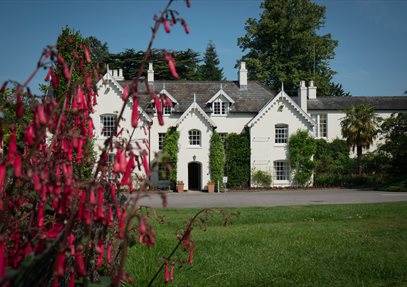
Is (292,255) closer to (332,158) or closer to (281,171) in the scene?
(281,171)

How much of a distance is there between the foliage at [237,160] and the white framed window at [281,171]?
245 cm

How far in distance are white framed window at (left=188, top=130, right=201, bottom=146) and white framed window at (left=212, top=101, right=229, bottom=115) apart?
105 inches

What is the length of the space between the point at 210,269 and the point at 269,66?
2102 inches

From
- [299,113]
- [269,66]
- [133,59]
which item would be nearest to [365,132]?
[299,113]

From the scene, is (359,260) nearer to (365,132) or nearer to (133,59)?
(365,132)

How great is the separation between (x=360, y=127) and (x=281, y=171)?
8.61 m

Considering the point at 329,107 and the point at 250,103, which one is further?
the point at 329,107

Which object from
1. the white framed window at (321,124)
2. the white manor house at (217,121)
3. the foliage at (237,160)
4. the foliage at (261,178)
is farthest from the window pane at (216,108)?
the white framed window at (321,124)

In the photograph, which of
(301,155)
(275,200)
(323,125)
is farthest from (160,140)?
(323,125)

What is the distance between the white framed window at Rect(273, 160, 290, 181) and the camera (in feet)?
119

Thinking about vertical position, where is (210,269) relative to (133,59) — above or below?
below

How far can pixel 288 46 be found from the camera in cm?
5897

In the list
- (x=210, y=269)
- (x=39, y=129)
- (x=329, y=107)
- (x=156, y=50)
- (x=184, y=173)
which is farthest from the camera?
(x=329, y=107)

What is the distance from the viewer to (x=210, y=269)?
293 inches
